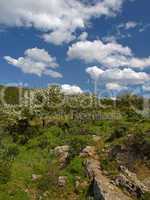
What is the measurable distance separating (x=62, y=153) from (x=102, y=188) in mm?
7424

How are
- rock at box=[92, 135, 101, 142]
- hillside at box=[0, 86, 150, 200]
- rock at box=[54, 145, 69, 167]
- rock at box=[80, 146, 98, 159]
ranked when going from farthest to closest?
1. rock at box=[92, 135, 101, 142]
2. rock at box=[54, 145, 69, 167]
3. rock at box=[80, 146, 98, 159]
4. hillside at box=[0, 86, 150, 200]

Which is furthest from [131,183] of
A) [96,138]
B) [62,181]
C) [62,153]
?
[96,138]

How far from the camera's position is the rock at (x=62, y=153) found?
25.0 m

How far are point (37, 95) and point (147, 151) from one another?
33.6m

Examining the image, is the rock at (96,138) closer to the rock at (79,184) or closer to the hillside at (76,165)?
the hillside at (76,165)

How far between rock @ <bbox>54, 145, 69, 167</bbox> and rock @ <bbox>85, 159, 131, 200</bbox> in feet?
9.50

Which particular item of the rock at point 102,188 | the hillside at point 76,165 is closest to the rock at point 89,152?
the hillside at point 76,165

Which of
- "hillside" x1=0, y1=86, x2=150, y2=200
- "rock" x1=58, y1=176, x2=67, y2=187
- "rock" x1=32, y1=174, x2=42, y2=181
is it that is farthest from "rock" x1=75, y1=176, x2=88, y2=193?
"rock" x1=32, y1=174, x2=42, y2=181

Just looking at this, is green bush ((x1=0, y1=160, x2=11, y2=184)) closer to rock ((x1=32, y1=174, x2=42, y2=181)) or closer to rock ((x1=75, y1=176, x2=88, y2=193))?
rock ((x1=32, y1=174, x2=42, y2=181))

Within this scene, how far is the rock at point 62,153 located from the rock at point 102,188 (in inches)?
114

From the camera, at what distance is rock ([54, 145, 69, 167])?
25.0 metres

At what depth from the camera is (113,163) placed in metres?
22.8

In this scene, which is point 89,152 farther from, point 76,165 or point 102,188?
point 102,188

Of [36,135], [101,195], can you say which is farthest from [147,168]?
[36,135]
